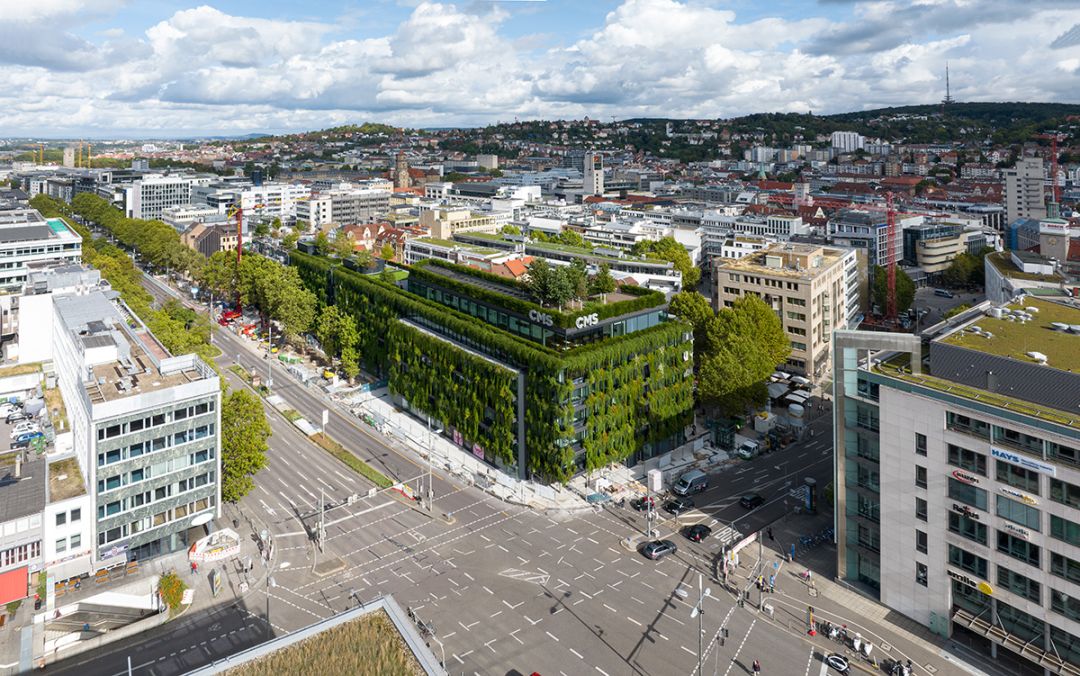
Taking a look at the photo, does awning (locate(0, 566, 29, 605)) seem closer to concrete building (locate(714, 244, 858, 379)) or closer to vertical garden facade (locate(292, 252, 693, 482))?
vertical garden facade (locate(292, 252, 693, 482))

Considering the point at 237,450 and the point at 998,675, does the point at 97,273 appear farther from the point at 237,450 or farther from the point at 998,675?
the point at 998,675

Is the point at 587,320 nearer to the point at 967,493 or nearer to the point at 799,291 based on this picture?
the point at 967,493

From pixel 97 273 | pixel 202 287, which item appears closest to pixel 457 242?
pixel 202 287

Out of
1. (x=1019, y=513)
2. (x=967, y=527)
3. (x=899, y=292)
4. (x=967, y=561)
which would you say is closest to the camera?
(x=1019, y=513)

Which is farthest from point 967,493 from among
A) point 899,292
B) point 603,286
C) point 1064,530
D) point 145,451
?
point 899,292

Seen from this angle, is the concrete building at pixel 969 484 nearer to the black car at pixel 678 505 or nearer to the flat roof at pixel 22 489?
the black car at pixel 678 505

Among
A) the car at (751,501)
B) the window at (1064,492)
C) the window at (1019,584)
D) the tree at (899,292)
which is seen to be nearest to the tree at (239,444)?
the car at (751,501)

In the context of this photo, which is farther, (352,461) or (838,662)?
(352,461)
